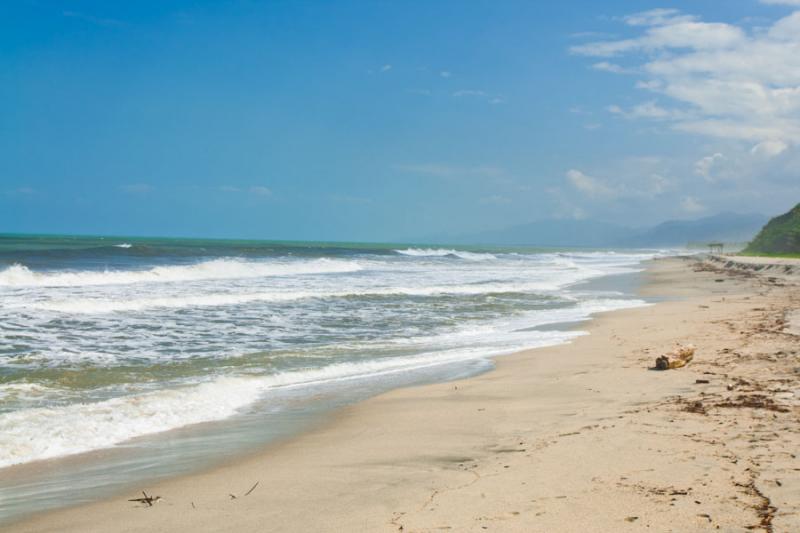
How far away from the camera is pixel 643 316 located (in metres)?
15.9

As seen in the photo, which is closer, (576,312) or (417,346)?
(417,346)

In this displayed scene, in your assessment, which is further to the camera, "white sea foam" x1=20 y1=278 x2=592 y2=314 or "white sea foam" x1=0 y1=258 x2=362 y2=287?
"white sea foam" x1=0 y1=258 x2=362 y2=287

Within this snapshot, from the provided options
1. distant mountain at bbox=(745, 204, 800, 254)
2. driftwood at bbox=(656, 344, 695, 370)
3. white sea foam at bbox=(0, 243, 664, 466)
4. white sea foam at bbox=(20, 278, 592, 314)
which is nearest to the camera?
white sea foam at bbox=(0, 243, 664, 466)

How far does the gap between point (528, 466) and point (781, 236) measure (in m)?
64.5

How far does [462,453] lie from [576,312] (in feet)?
43.4

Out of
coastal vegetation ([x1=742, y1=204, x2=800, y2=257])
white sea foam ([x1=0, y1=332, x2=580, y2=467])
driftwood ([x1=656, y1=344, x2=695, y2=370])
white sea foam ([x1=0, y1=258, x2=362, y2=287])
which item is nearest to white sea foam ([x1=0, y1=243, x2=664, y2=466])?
white sea foam ([x1=0, y1=332, x2=580, y2=467])

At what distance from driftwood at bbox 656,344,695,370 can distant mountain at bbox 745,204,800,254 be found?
165 ft

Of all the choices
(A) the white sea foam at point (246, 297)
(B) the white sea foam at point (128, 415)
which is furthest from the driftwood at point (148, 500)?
(A) the white sea foam at point (246, 297)

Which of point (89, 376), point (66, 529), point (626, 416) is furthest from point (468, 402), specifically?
point (89, 376)

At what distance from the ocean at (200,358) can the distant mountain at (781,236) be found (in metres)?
38.7

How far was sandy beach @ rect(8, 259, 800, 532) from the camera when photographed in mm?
3658

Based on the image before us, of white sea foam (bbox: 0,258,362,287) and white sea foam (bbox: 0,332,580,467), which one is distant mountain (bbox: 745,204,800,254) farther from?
white sea foam (bbox: 0,332,580,467)

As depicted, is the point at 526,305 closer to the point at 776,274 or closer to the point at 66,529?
the point at 66,529

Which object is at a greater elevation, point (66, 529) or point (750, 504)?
point (750, 504)
